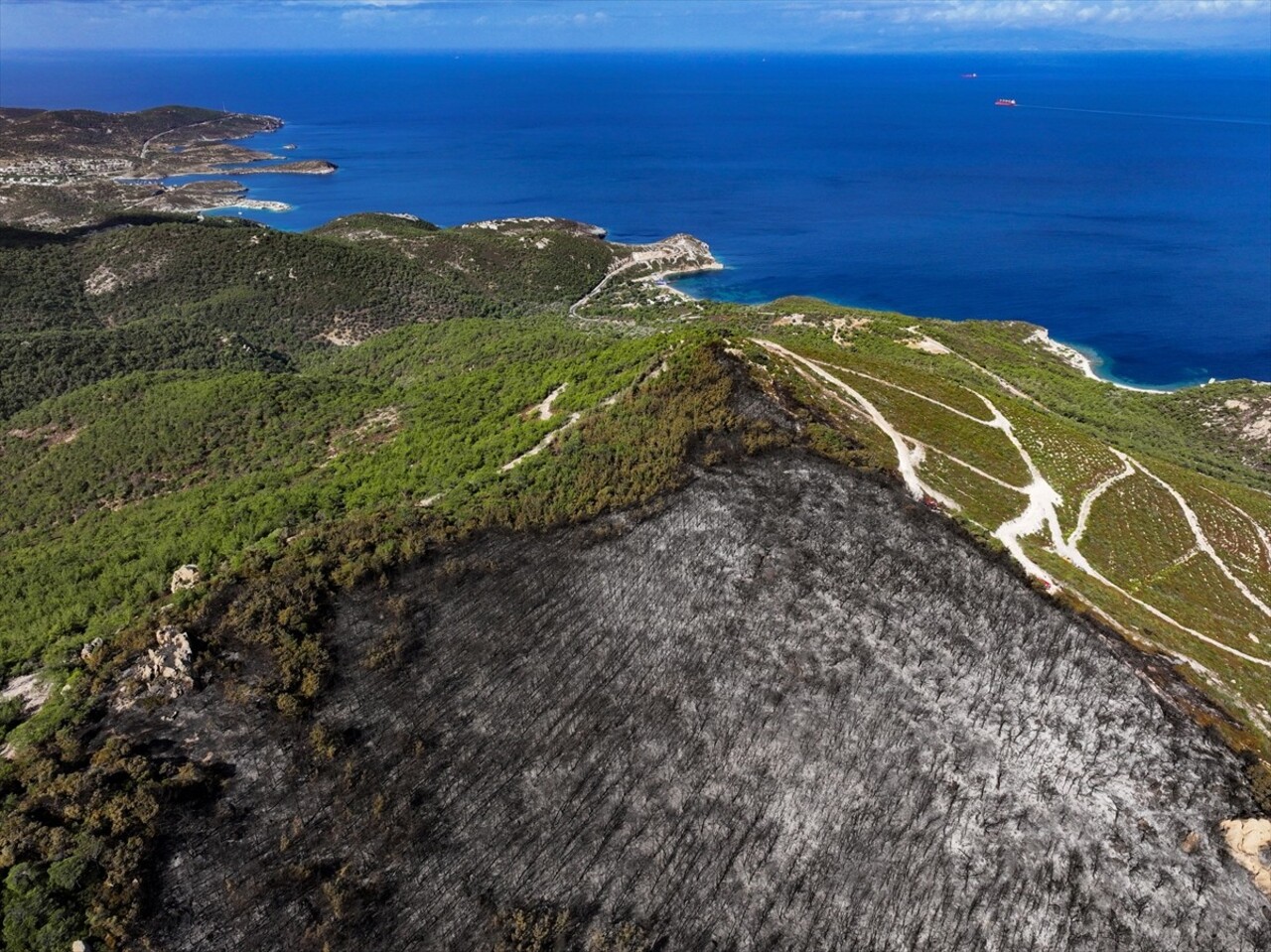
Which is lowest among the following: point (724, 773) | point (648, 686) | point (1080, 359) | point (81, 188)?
point (1080, 359)

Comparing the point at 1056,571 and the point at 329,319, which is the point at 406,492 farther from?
the point at 329,319

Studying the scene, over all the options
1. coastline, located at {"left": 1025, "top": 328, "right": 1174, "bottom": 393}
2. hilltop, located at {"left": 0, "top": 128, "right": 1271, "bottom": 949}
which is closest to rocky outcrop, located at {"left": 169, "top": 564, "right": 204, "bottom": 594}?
hilltop, located at {"left": 0, "top": 128, "right": 1271, "bottom": 949}

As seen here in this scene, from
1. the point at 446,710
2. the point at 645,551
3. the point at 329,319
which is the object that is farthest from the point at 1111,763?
the point at 329,319

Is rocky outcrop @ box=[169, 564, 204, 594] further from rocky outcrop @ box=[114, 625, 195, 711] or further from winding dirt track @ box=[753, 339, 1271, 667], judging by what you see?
winding dirt track @ box=[753, 339, 1271, 667]

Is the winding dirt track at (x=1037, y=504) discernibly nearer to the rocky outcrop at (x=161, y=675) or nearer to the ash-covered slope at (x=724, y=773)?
the ash-covered slope at (x=724, y=773)

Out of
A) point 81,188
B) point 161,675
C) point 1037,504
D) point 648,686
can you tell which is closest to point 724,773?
point 648,686

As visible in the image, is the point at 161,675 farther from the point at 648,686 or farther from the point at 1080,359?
the point at 1080,359
